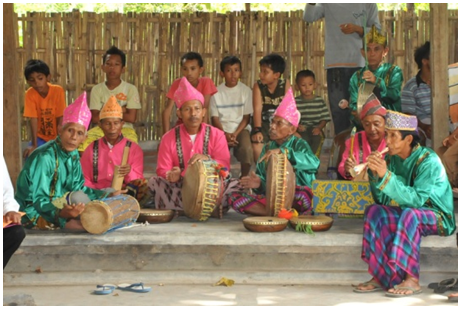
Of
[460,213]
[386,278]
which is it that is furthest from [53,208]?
[460,213]

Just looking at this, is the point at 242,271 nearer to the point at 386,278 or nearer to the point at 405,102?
the point at 386,278

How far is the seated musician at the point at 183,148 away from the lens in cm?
789

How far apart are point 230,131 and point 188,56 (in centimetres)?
96

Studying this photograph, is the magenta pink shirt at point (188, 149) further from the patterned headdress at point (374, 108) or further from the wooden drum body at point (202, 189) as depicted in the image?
the patterned headdress at point (374, 108)

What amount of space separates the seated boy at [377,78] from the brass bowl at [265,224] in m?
2.00

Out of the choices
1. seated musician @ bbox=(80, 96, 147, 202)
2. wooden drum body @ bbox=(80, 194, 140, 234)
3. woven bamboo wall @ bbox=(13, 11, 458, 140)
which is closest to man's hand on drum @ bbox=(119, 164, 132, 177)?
seated musician @ bbox=(80, 96, 147, 202)

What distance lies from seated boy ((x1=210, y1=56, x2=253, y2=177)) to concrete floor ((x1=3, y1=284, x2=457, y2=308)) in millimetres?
2780

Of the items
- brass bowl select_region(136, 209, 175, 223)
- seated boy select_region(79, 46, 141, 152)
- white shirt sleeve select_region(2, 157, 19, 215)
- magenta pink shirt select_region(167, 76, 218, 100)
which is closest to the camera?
white shirt sleeve select_region(2, 157, 19, 215)

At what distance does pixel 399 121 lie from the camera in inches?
259

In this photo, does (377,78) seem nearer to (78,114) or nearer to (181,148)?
(181,148)

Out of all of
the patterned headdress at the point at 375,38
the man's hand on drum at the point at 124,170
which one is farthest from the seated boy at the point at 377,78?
the man's hand on drum at the point at 124,170

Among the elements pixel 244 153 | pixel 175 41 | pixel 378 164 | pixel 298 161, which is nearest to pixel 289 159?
pixel 298 161

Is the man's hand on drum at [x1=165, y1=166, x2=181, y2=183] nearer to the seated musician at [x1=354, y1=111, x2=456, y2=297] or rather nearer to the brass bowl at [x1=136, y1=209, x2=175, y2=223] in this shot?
the brass bowl at [x1=136, y1=209, x2=175, y2=223]

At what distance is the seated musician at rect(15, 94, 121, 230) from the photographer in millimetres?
7141
